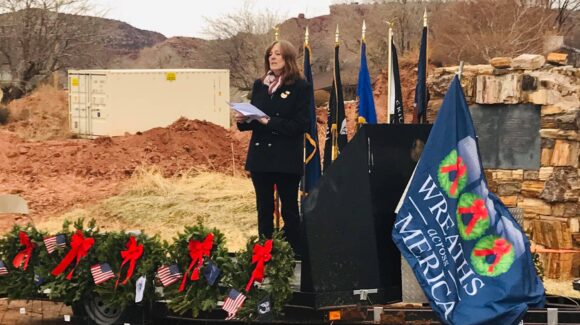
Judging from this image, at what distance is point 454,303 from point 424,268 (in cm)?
28

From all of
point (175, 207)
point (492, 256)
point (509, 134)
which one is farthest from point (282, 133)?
point (175, 207)

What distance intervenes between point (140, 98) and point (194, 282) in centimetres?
1563

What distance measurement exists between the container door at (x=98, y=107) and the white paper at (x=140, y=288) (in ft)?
50.9

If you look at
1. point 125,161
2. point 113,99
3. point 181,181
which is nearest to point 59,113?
point 113,99

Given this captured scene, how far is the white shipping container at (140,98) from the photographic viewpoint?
71.2 feet

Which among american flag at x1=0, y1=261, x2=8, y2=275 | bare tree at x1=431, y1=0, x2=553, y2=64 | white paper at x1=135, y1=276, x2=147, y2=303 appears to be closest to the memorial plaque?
white paper at x1=135, y1=276, x2=147, y2=303

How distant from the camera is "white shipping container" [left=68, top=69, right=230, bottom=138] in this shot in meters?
21.7

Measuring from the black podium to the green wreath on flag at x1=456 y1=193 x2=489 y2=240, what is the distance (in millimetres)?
512

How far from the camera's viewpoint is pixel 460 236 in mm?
6117

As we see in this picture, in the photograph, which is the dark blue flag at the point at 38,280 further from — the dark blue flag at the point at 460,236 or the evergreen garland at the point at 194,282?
the dark blue flag at the point at 460,236

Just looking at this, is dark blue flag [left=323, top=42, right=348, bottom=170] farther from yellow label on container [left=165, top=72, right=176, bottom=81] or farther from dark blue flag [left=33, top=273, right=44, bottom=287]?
yellow label on container [left=165, top=72, right=176, bottom=81]

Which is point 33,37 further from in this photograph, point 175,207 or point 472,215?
point 472,215

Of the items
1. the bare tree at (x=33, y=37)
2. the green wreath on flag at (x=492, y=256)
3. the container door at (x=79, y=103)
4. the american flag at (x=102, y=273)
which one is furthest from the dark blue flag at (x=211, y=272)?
the bare tree at (x=33, y=37)

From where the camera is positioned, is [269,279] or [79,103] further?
[79,103]
